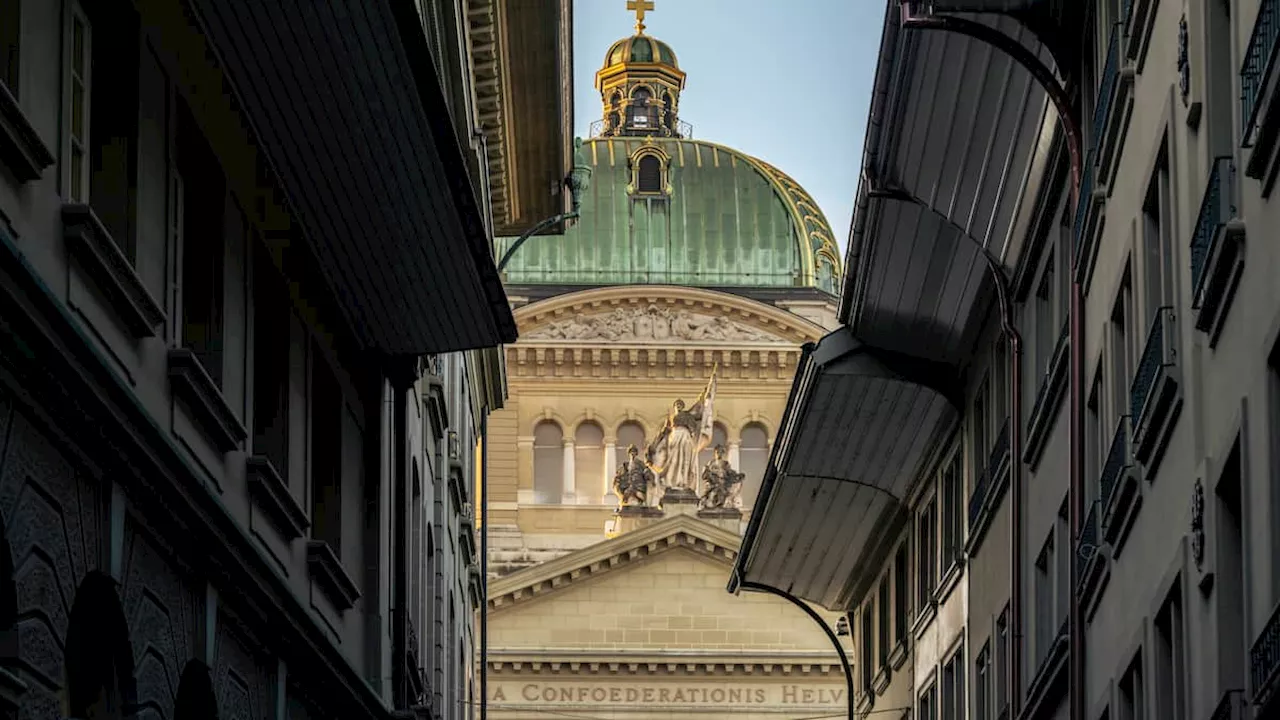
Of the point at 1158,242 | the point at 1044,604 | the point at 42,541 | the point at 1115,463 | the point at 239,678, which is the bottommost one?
the point at 42,541

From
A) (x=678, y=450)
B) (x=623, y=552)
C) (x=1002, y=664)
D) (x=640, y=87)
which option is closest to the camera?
(x=1002, y=664)

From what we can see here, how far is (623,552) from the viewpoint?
90500 mm

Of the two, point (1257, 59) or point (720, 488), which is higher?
point (720, 488)

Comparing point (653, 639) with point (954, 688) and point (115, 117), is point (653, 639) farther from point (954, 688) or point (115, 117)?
point (115, 117)

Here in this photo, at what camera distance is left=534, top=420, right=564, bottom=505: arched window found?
108 m

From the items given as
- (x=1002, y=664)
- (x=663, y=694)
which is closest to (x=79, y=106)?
(x=1002, y=664)

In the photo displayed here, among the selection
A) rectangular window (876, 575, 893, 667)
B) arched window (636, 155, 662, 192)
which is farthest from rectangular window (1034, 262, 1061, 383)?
arched window (636, 155, 662, 192)

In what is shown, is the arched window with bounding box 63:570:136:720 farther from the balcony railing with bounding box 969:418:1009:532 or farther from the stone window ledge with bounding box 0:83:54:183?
the balcony railing with bounding box 969:418:1009:532

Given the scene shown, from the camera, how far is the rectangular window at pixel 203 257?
20281 mm

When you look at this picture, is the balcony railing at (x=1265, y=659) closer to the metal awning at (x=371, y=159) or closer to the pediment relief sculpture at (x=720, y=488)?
the metal awning at (x=371, y=159)

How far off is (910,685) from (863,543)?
4.90 metres

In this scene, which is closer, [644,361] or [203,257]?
[203,257]

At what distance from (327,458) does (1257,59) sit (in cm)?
1309

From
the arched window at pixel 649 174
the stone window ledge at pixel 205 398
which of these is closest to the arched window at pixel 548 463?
the arched window at pixel 649 174
